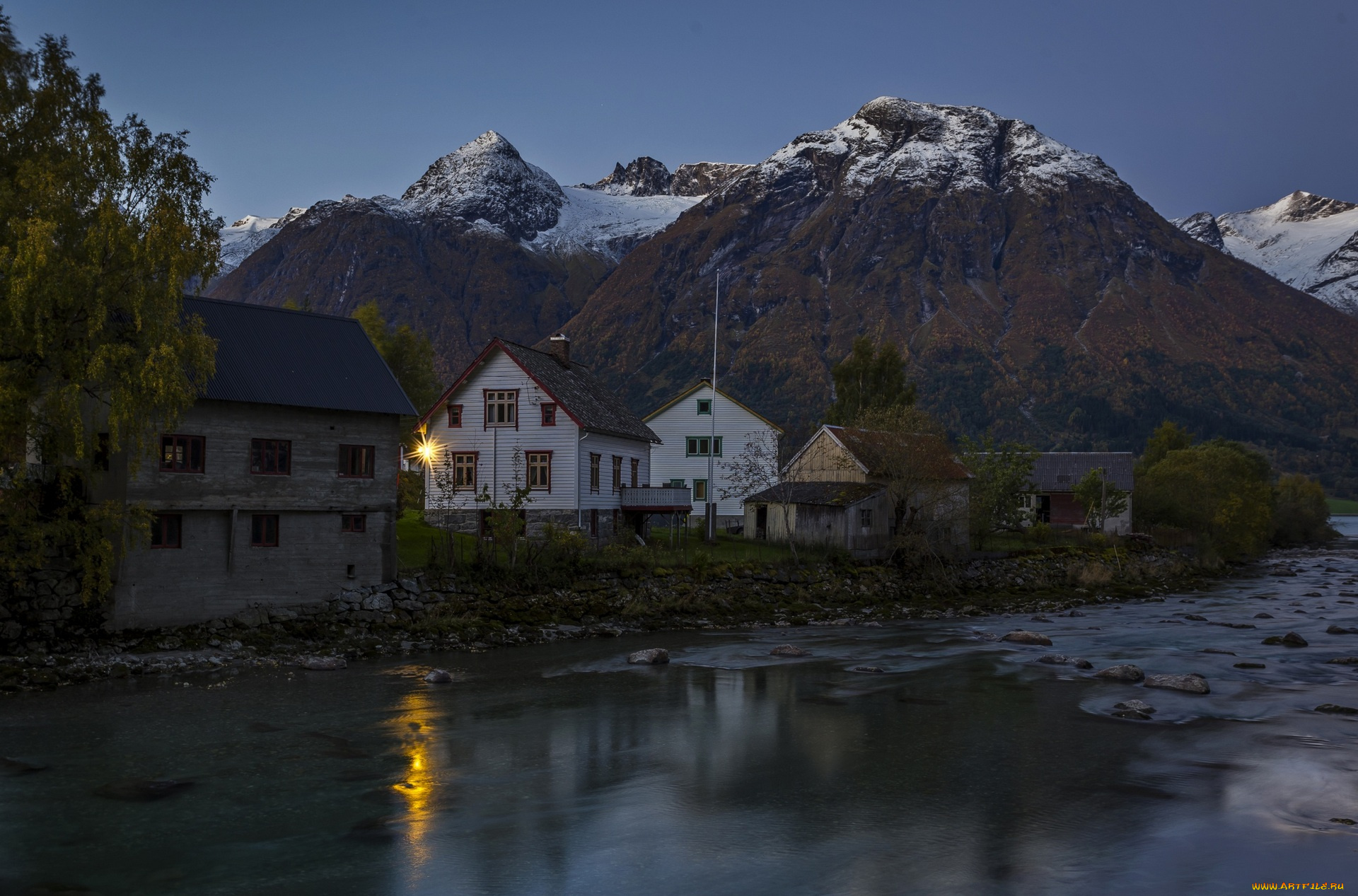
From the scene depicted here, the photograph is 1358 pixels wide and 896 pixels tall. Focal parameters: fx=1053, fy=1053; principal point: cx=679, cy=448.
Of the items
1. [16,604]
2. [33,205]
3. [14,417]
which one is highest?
[33,205]

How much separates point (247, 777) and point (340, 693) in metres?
7.73

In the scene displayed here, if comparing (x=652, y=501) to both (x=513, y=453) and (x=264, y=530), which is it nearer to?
(x=513, y=453)

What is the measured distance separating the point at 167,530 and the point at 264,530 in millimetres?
3064

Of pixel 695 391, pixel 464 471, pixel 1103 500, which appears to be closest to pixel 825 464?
pixel 695 391

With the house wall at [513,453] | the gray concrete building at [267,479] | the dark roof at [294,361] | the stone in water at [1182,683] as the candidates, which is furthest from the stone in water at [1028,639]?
the dark roof at [294,361]

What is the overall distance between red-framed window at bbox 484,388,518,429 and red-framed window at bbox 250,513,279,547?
60.6 ft

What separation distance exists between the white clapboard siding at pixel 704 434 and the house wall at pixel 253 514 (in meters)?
34.3

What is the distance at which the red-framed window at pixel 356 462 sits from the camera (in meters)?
37.2

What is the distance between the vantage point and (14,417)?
27.2 metres

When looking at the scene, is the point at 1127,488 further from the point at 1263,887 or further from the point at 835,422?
the point at 1263,887

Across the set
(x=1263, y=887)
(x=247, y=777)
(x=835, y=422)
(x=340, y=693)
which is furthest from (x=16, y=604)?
(x=835, y=422)

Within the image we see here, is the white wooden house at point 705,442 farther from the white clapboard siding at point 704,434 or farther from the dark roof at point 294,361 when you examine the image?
the dark roof at point 294,361

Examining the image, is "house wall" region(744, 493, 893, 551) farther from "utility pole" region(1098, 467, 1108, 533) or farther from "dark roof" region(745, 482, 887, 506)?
"utility pole" region(1098, 467, 1108, 533)

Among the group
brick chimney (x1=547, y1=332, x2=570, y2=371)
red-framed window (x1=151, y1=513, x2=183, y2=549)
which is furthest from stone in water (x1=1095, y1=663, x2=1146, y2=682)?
brick chimney (x1=547, y1=332, x2=570, y2=371)
